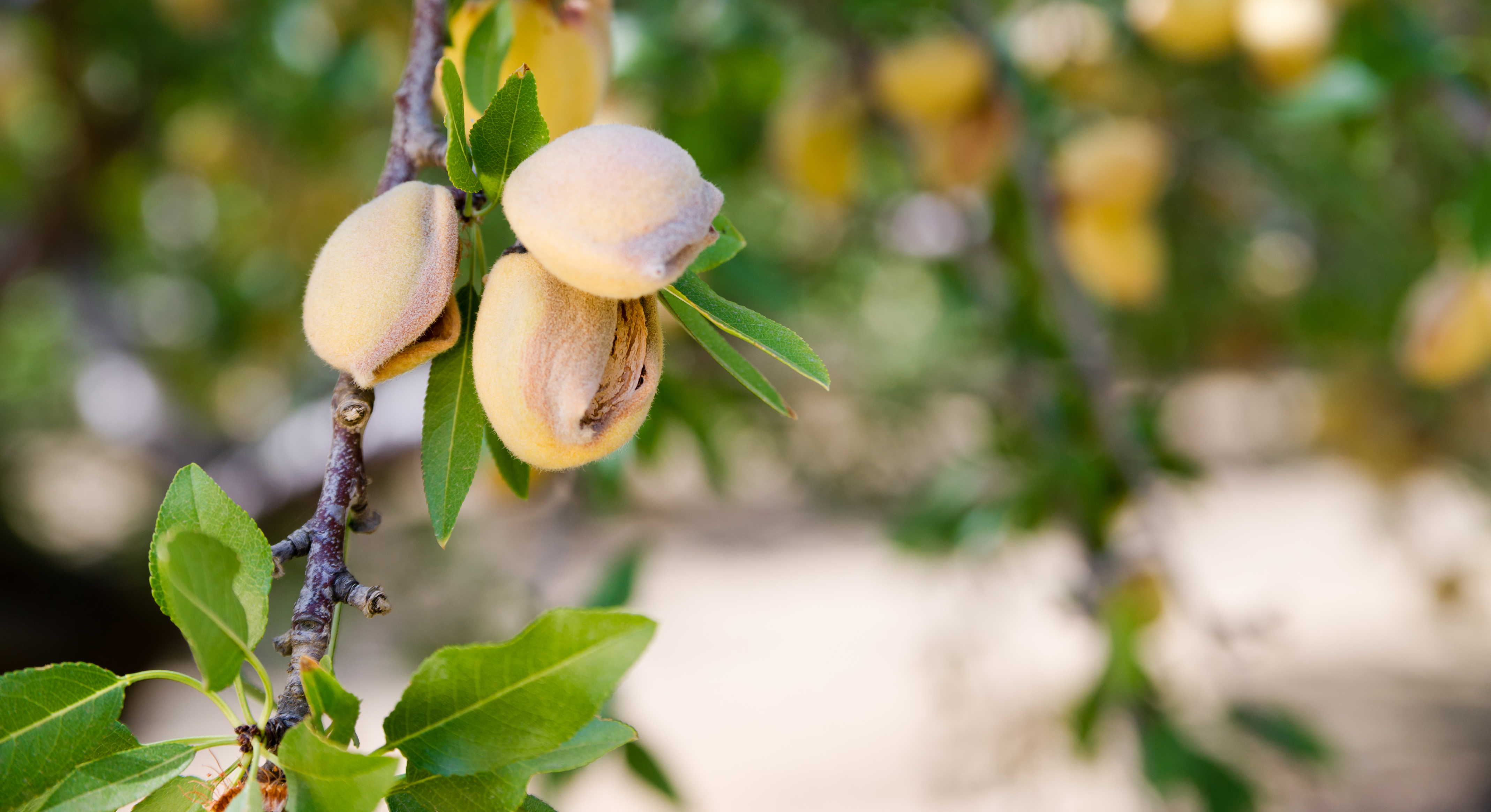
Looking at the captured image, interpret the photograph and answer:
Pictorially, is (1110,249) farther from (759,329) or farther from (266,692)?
(266,692)

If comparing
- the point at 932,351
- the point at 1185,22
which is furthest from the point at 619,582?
the point at 932,351

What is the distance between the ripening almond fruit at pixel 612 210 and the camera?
36 cm

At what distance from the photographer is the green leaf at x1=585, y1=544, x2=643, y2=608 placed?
3.50 ft

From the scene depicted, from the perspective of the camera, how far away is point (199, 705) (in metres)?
2.69

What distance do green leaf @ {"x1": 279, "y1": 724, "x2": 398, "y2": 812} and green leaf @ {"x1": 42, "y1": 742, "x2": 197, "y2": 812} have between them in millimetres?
58

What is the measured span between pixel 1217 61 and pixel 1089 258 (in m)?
0.73

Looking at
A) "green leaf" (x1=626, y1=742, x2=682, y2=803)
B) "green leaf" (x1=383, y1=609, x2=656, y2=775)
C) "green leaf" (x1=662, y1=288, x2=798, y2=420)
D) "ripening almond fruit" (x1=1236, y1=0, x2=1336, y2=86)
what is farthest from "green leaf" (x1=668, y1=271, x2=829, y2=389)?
"ripening almond fruit" (x1=1236, y1=0, x2=1336, y2=86)

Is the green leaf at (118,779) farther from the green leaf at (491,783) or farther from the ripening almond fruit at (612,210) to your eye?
the ripening almond fruit at (612,210)

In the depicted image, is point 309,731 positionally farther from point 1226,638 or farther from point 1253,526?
point 1253,526

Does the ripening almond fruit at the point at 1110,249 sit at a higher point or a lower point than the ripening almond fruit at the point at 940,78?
lower

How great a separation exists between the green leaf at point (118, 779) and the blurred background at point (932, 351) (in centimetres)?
37

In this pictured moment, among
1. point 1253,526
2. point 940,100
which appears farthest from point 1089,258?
point 1253,526

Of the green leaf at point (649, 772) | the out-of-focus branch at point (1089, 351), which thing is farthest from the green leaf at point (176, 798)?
the out-of-focus branch at point (1089, 351)

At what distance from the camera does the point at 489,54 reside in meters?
0.56
